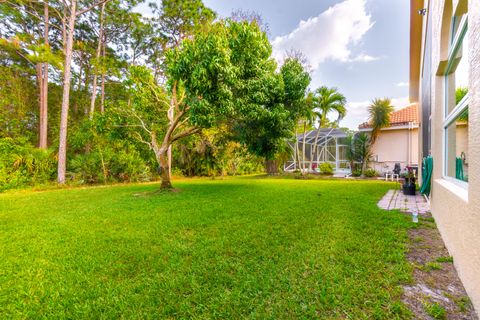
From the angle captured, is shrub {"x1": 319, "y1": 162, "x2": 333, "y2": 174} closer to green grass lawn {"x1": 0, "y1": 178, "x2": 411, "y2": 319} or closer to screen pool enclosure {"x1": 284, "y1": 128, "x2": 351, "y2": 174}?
screen pool enclosure {"x1": 284, "y1": 128, "x2": 351, "y2": 174}

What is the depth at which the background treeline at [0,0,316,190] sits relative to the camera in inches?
250

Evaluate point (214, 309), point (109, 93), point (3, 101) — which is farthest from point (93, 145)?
point (214, 309)

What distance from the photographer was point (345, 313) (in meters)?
1.78

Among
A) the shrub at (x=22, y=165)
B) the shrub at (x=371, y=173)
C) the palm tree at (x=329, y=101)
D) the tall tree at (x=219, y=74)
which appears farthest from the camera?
the palm tree at (x=329, y=101)

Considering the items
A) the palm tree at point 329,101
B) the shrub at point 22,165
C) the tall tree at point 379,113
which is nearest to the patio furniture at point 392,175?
the tall tree at point 379,113

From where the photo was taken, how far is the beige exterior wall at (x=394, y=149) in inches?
507

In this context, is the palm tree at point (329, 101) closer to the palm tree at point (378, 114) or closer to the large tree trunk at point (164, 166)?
the palm tree at point (378, 114)

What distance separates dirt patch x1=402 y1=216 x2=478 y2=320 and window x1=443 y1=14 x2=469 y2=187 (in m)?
0.99

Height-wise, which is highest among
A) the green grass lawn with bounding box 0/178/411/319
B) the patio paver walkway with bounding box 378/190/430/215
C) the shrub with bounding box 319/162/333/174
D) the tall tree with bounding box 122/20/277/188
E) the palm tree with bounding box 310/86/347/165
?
the palm tree with bounding box 310/86/347/165

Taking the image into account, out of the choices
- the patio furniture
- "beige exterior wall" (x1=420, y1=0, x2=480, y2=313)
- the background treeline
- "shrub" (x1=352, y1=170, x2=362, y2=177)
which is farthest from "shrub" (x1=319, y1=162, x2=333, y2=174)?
"beige exterior wall" (x1=420, y1=0, x2=480, y2=313)

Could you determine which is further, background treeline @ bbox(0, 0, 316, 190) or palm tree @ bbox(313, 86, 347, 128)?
palm tree @ bbox(313, 86, 347, 128)

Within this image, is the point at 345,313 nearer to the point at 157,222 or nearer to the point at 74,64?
the point at 157,222

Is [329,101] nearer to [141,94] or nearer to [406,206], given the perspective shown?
[406,206]

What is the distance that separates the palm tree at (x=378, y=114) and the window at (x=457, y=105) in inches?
399
